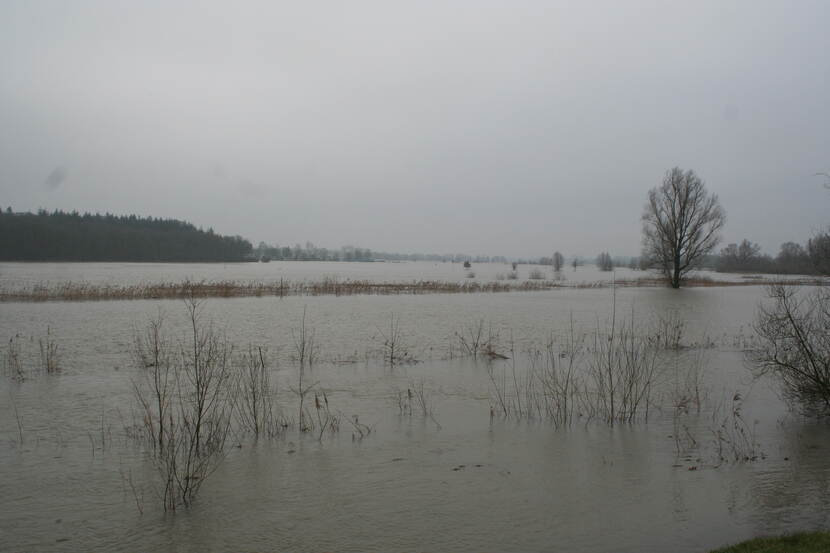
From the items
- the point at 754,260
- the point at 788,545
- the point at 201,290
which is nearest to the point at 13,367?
the point at 788,545

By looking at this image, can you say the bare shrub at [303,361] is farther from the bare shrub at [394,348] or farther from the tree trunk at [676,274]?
the tree trunk at [676,274]

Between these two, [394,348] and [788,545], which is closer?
[788,545]

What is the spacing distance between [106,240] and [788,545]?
105425 millimetres

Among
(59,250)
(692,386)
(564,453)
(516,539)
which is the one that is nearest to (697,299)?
(692,386)

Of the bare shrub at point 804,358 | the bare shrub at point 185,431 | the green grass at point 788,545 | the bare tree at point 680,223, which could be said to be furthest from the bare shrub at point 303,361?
the bare tree at point 680,223

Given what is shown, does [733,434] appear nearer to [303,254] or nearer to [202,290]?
[202,290]

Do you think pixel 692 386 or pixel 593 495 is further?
pixel 692 386

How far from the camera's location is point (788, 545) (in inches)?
152

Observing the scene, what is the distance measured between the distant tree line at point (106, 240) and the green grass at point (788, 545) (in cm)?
9469

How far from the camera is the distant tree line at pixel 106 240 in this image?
7806 centimetres

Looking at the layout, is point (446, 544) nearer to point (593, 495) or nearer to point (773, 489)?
point (593, 495)

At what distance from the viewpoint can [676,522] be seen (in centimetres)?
470

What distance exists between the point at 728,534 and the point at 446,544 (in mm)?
2400

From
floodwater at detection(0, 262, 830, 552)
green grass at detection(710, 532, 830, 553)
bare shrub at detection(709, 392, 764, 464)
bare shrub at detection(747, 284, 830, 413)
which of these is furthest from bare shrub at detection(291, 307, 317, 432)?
bare shrub at detection(747, 284, 830, 413)
